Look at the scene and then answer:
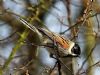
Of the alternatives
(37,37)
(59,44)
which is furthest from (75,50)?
(37,37)

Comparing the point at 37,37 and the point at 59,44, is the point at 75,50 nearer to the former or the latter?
the point at 59,44

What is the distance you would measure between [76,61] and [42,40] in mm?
790

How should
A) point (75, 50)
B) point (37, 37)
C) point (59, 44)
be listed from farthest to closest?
1. point (37, 37)
2. point (75, 50)
3. point (59, 44)

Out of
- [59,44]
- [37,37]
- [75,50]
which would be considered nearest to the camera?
[59,44]

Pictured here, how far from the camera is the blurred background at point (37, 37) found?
465 cm

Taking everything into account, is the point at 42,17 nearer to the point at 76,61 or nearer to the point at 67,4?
the point at 67,4

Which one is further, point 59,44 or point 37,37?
point 37,37

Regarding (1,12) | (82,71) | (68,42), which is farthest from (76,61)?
(1,12)

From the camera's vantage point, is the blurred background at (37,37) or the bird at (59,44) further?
the blurred background at (37,37)

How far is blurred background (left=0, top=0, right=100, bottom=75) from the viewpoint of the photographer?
183 inches

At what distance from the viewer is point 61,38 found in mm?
3787

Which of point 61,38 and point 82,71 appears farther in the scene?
point 82,71

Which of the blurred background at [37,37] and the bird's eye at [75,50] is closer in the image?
the bird's eye at [75,50]

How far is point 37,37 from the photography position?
4.88 meters
